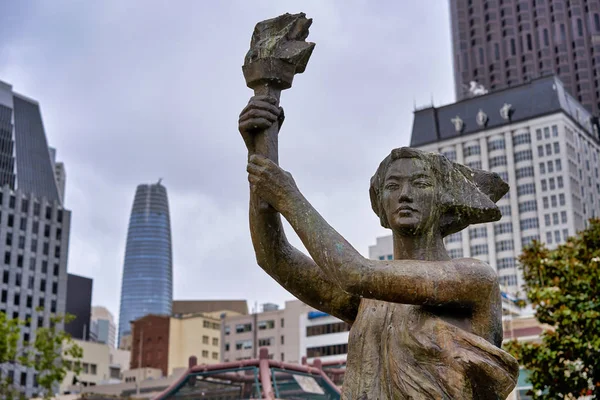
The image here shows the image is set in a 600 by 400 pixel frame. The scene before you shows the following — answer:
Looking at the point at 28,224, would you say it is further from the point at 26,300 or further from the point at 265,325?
the point at 265,325

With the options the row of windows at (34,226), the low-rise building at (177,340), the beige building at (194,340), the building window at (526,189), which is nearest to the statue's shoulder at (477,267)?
the row of windows at (34,226)

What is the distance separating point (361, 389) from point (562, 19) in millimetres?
127713

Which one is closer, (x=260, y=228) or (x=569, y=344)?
(x=260, y=228)

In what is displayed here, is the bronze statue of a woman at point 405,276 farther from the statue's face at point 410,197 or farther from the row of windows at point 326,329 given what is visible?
the row of windows at point 326,329

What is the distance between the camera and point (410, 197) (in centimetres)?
448

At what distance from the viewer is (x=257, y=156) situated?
457 centimetres

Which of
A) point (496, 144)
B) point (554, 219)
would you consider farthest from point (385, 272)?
point (496, 144)

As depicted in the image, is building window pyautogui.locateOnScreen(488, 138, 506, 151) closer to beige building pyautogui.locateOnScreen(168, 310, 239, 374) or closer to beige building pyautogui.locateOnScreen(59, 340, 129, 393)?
beige building pyautogui.locateOnScreen(168, 310, 239, 374)

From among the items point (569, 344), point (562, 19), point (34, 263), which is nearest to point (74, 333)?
point (34, 263)

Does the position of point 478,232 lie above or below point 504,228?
below

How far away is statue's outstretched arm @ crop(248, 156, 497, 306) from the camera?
4.18 meters

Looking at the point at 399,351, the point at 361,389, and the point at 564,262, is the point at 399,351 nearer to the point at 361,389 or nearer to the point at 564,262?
the point at 361,389

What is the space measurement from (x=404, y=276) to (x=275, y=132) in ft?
3.59

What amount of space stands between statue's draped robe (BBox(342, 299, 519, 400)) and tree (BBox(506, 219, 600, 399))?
1356 cm
